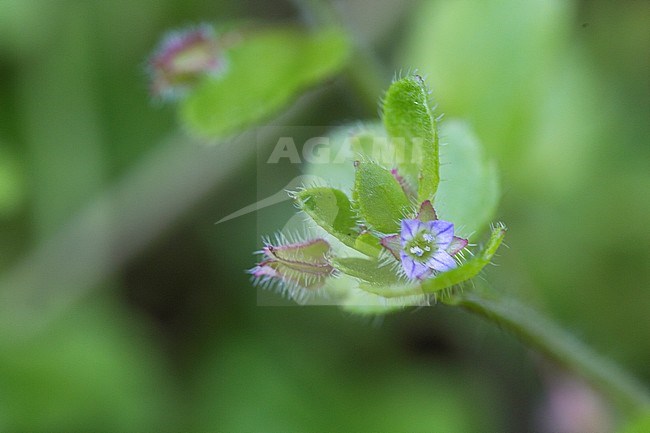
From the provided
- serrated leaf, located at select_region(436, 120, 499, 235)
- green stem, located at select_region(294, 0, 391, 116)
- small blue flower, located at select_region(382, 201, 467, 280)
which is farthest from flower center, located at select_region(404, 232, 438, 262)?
green stem, located at select_region(294, 0, 391, 116)

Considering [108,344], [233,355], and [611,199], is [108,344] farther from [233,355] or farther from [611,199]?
[611,199]

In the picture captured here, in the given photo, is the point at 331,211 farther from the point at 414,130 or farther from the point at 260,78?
the point at 260,78

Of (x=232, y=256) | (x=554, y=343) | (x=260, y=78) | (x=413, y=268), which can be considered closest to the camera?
(x=413, y=268)

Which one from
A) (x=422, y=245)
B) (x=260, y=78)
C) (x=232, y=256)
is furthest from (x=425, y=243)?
(x=232, y=256)

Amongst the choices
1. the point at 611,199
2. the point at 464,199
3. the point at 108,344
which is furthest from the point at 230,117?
the point at 611,199

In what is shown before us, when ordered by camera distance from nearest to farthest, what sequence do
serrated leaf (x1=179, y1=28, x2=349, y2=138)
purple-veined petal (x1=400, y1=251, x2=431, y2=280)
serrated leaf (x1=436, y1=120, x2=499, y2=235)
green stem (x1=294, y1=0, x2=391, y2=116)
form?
1. purple-veined petal (x1=400, y1=251, x2=431, y2=280)
2. serrated leaf (x1=436, y1=120, x2=499, y2=235)
3. serrated leaf (x1=179, y1=28, x2=349, y2=138)
4. green stem (x1=294, y1=0, x2=391, y2=116)

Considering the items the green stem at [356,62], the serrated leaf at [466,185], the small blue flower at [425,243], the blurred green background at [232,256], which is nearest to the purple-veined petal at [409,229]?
the small blue flower at [425,243]

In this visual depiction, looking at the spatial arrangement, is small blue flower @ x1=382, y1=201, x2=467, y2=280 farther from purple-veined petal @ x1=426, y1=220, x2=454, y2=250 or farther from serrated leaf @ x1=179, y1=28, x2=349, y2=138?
serrated leaf @ x1=179, y1=28, x2=349, y2=138
